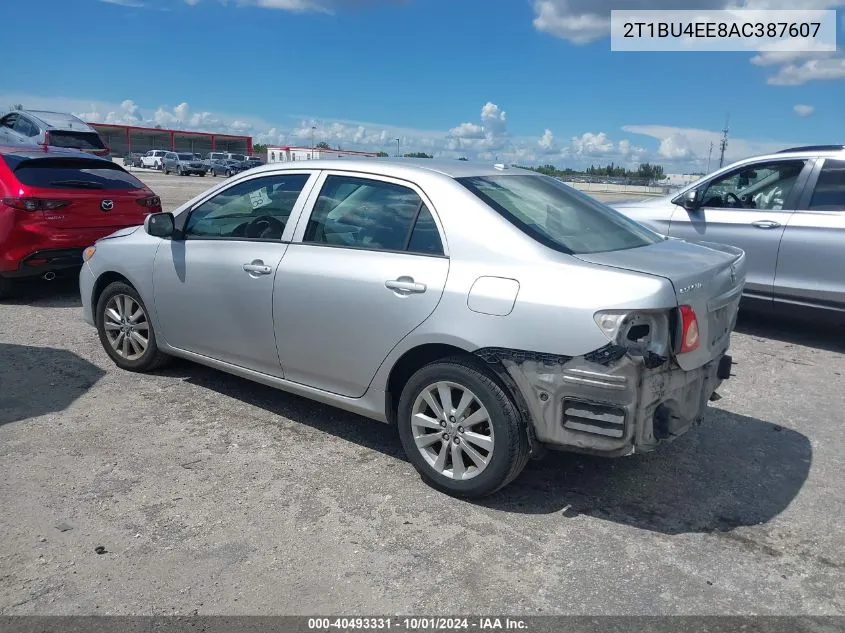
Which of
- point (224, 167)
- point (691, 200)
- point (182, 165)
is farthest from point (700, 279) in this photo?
point (224, 167)

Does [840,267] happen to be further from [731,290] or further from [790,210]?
[731,290]

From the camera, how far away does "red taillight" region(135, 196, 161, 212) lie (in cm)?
819

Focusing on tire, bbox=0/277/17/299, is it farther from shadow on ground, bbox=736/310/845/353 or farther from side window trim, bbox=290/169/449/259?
shadow on ground, bbox=736/310/845/353

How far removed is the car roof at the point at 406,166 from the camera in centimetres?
398

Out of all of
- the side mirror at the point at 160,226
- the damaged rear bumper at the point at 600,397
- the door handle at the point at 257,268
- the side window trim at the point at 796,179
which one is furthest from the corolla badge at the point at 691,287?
the side window trim at the point at 796,179

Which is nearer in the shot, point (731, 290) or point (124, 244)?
point (731, 290)

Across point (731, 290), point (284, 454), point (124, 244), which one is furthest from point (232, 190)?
point (731, 290)

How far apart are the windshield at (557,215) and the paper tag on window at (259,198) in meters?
1.38

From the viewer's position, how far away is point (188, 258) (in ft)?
15.7

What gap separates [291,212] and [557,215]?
5.24 feet

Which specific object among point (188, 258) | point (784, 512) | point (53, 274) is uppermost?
point (188, 258)

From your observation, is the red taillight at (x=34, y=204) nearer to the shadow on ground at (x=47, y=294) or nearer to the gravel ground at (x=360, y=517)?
the shadow on ground at (x=47, y=294)

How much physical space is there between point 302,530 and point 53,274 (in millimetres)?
5579

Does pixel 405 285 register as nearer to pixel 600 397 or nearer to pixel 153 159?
pixel 600 397
